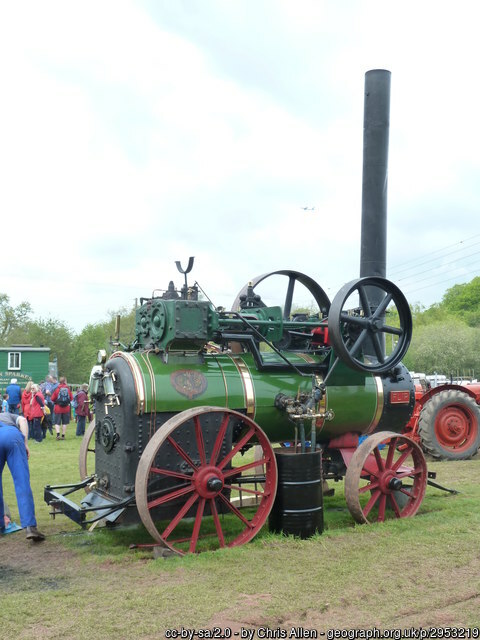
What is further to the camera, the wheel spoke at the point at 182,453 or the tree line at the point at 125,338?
the tree line at the point at 125,338

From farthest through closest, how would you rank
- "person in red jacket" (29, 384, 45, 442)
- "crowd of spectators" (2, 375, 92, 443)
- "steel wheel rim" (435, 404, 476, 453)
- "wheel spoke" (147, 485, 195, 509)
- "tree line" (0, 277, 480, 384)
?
"tree line" (0, 277, 480, 384) → "crowd of spectators" (2, 375, 92, 443) → "person in red jacket" (29, 384, 45, 442) → "steel wheel rim" (435, 404, 476, 453) → "wheel spoke" (147, 485, 195, 509)

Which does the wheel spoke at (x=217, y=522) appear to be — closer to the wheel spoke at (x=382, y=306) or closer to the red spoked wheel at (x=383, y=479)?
the red spoked wheel at (x=383, y=479)

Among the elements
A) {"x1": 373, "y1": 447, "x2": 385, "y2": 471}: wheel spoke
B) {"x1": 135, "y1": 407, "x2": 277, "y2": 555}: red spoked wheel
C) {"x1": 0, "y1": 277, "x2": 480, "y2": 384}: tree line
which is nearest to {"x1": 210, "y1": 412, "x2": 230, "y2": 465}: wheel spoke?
{"x1": 135, "y1": 407, "x2": 277, "y2": 555}: red spoked wheel

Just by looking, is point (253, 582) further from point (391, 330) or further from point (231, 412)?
point (391, 330)

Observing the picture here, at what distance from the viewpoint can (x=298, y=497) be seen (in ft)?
18.2

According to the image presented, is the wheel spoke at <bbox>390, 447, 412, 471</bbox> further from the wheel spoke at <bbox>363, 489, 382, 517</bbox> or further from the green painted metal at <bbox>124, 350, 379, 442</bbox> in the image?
the green painted metal at <bbox>124, 350, 379, 442</bbox>

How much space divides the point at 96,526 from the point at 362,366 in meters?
2.80

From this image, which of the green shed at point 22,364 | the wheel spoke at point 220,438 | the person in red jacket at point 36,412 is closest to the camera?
the wheel spoke at point 220,438

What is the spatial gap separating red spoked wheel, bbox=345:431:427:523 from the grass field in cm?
18

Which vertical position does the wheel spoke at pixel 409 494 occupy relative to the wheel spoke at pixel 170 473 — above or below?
below

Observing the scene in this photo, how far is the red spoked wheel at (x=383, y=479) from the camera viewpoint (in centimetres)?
586

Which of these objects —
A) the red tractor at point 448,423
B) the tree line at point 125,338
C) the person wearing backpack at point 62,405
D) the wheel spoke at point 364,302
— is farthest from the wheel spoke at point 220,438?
the tree line at point 125,338

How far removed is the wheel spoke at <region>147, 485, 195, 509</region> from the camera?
5.10 m

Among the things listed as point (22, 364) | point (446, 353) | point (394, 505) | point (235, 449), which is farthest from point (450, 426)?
point (446, 353)
